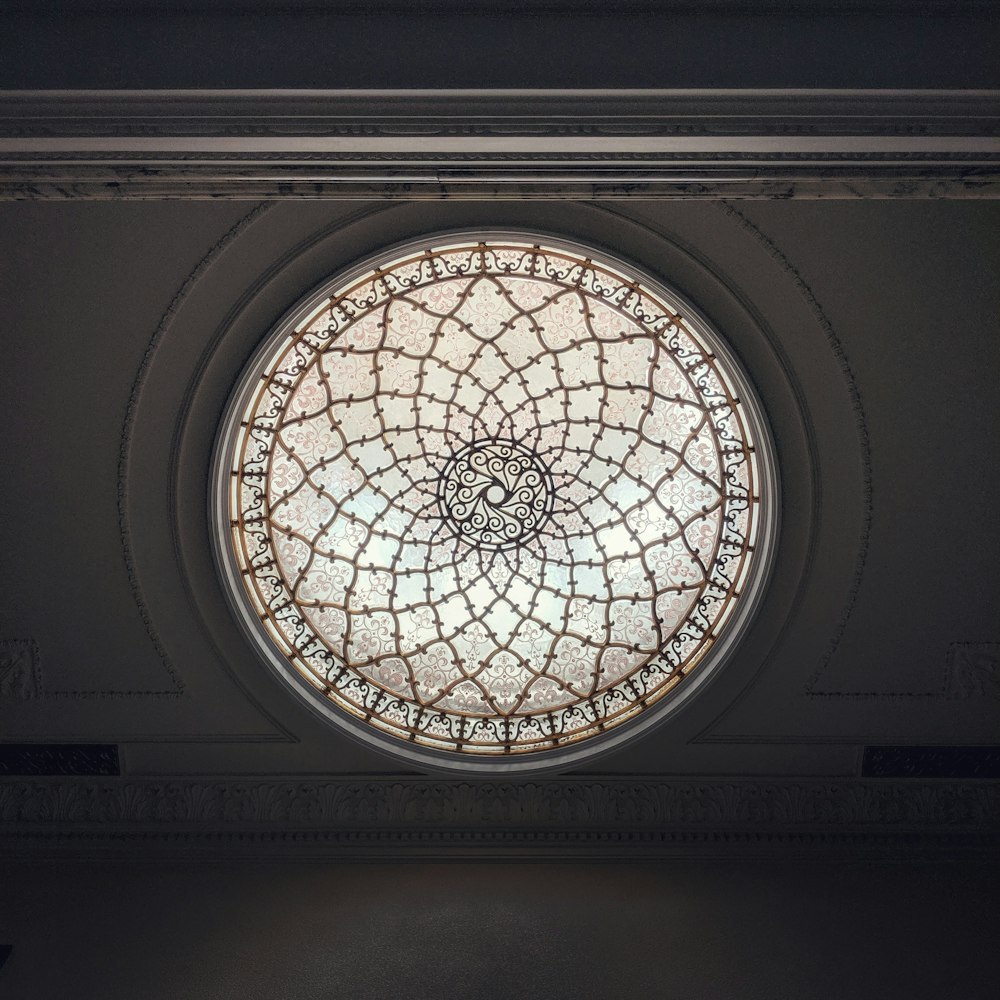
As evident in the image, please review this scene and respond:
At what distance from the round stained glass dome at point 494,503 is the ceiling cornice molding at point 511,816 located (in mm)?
347

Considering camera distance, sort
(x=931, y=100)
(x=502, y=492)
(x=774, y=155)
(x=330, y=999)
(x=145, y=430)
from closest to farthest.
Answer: (x=931, y=100), (x=774, y=155), (x=330, y=999), (x=145, y=430), (x=502, y=492)

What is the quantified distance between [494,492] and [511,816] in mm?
2052

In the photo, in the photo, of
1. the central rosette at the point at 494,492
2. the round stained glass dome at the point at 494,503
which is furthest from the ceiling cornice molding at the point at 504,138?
the central rosette at the point at 494,492

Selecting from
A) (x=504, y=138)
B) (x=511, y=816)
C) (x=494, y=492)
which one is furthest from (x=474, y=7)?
(x=511, y=816)

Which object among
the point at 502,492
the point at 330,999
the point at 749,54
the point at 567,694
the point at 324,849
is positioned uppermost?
the point at 749,54

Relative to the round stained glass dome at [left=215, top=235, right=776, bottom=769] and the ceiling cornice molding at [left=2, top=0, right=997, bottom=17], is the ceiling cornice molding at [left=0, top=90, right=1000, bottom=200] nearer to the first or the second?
the ceiling cornice molding at [left=2, top=0, right=997, bottom=17]

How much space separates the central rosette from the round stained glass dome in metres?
0.01

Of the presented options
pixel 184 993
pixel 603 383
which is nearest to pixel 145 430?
pixel 603 383

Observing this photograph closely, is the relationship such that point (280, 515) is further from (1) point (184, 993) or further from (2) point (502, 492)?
(1) point (184, 993)

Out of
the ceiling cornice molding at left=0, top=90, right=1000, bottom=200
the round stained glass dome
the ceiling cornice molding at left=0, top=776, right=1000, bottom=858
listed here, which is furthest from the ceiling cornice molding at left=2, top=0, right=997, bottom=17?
the ceiling cornice molding at left=0, top=776, right=1000, bottom=858

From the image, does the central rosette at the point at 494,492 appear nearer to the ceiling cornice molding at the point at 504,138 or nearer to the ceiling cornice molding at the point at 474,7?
the ceiling cornice molding at the point at 504,138

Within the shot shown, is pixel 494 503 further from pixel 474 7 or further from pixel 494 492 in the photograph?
pixel 474 7

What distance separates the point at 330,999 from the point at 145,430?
321 cm

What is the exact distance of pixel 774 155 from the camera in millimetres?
3012
